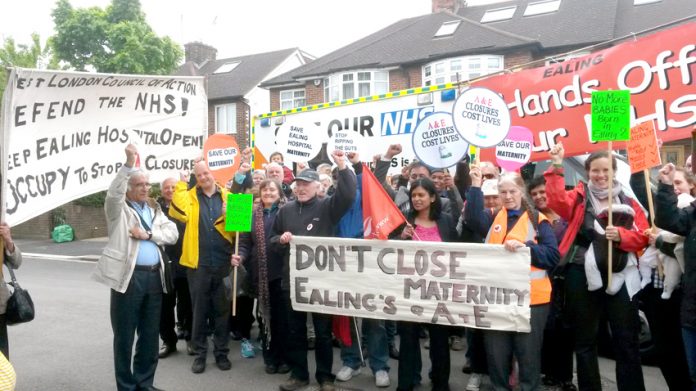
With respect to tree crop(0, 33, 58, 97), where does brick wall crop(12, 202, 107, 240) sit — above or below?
below

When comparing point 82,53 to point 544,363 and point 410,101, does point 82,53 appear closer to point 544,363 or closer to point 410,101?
point 410,101

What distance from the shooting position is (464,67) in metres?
22.0

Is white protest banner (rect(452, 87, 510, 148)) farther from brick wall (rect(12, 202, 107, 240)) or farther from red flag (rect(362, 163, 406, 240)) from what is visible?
brick wall (rect(12, 202, 107, 240))

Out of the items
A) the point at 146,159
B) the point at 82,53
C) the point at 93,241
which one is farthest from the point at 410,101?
the point at 82,53

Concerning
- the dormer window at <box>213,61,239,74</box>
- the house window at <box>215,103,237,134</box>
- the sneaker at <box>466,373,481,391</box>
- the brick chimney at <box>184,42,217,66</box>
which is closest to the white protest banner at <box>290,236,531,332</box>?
the sneaker at <box>466,373,481,391</box>

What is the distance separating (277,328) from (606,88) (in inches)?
Answer: 161

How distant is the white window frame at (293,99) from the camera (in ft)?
89.0

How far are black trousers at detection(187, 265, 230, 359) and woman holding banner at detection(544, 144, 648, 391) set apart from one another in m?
3.20

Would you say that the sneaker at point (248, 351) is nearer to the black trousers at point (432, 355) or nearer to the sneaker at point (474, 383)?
the black trousers at point (432, 355)

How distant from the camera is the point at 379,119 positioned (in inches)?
316

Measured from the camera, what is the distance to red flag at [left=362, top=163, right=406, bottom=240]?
472cm

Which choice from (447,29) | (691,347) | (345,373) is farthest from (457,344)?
(447,29)

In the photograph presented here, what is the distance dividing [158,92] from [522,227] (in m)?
3.57

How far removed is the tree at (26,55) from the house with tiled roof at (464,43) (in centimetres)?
1170
